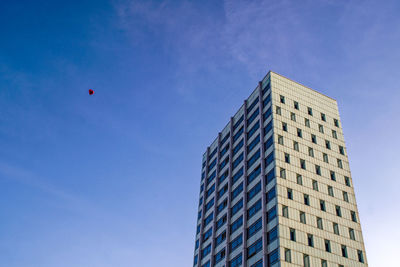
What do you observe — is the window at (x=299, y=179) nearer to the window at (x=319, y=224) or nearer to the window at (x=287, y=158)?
the window at (x=287, y=158)

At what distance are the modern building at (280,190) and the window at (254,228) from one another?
18cm

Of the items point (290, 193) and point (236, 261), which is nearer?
point (290, 193)

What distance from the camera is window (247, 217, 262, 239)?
6360 centimetres

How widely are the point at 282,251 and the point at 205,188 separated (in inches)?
1382

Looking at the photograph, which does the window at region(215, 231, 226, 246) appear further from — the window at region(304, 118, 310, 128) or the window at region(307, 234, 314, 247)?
the window at region(304, 118, 310, 128)

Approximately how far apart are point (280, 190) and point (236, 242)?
40.2 feet

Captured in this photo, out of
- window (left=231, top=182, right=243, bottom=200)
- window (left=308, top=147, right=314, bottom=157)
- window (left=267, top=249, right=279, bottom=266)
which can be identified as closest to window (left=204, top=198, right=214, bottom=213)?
window (left=231, top=182, right=243, bottom=200)

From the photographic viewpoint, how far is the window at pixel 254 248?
61406mm

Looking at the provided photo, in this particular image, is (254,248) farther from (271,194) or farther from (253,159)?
(253,159)

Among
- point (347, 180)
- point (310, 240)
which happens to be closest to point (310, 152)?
point (347, 180)

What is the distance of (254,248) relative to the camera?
62.4 metres

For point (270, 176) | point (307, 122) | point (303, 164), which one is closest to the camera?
point (270, 176)

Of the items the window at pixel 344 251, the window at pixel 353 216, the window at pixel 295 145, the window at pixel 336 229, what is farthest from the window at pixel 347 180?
the window at pixel 344 251

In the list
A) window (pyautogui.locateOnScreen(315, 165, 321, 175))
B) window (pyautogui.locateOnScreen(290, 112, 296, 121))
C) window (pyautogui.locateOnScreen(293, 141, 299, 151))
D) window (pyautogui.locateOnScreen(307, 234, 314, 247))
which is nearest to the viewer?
window (pyautogui.locateOnScreen(307, 234, 314, 247))
